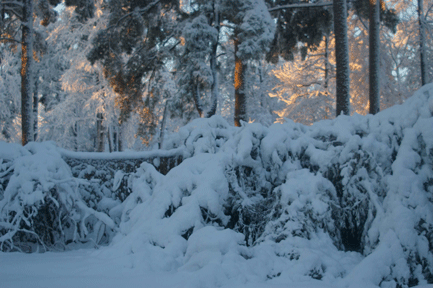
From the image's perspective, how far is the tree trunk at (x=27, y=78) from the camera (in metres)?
9.73

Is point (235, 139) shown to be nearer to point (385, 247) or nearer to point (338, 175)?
point (338, 175)

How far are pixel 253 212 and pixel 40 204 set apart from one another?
9.20 feet

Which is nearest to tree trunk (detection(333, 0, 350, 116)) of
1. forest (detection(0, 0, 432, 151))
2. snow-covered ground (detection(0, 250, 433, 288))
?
forest (detection(0, 0, 432, 151))

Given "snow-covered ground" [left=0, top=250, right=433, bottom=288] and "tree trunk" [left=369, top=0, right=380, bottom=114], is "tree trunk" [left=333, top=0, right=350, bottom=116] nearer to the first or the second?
"tree trunk" [left=369, top=0, right=380, bottom=114]

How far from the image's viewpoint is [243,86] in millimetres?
10406

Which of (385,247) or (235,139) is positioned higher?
(235,139)

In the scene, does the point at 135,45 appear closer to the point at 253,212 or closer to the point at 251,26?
the point at 251,26

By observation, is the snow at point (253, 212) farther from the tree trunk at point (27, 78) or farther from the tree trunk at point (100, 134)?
the tree trunk at point (100, 134)

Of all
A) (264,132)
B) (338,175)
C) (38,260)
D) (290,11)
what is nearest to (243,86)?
(290,11)

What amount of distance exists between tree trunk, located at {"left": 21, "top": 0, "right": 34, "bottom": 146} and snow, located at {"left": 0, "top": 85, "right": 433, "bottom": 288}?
620 centimetres

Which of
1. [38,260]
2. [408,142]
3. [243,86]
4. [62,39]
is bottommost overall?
[38,260]

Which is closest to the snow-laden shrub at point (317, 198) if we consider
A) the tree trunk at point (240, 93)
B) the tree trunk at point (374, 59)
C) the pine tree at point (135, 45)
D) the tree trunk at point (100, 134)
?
the tree trunk at point (240, 93)

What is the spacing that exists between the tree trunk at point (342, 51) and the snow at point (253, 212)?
463 centimetres

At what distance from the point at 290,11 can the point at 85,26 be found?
11.8 m
